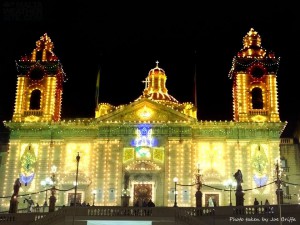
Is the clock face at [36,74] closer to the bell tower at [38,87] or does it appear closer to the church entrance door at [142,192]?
the bell tower at [38,87]

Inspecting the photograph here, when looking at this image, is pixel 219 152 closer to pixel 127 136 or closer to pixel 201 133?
pixel 201 133

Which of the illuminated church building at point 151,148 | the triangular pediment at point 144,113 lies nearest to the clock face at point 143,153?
the illuminated church building at point 151,148

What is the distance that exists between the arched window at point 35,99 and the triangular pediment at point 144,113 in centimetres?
722

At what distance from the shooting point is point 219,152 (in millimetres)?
50969

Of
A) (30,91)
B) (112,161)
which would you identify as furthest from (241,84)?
(30,91)

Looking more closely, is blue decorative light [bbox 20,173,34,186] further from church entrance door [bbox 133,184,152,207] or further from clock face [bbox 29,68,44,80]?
clock face [bbox 29,68,44,80]

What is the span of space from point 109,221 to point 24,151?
20.8 metres

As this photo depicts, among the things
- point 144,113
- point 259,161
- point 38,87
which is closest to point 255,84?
point 259,161

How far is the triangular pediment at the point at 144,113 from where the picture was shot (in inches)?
2021

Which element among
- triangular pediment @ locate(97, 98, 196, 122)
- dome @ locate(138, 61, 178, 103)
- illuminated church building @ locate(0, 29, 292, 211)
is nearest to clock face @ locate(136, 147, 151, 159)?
illuminated church building @ locate(0, 29, 292, 211)

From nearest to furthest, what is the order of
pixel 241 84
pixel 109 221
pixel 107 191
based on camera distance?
pixel 109 221, pixel 107 191, pixel 241 84

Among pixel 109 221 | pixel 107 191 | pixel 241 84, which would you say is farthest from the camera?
pixel 241 84

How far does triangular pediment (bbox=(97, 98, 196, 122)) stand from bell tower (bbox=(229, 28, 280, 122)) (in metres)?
6.35

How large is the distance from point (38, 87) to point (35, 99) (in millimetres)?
1371
